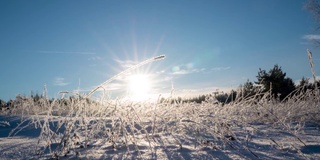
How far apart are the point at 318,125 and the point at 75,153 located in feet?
11.5

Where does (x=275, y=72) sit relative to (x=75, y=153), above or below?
above

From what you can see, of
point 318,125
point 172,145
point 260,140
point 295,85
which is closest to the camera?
point 172,145

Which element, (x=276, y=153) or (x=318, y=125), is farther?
(x=318, y=125)

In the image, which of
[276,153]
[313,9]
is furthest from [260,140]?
[313,9]

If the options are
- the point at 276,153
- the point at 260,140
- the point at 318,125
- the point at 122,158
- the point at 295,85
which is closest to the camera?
the point at 122,158

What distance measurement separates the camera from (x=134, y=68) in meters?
1.86

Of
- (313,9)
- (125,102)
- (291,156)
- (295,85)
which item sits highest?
(313,9)

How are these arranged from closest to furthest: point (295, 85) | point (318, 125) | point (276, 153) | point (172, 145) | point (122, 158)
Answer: point (122, 158), point (276, 153), point (172, 145), point (318, 125), point (295, 85)

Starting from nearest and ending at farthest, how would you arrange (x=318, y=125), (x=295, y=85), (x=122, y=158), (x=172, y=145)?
(x=122, y=158)
(x=172, y=145)
(x=318, y=125)
(x=295, y=85)

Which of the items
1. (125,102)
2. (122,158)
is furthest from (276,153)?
(125,102)

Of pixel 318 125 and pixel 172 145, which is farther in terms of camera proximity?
pixel 318 125

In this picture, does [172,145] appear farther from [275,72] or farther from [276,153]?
[275,72]

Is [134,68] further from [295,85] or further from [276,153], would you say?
[295,85]

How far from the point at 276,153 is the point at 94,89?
4.49ft
